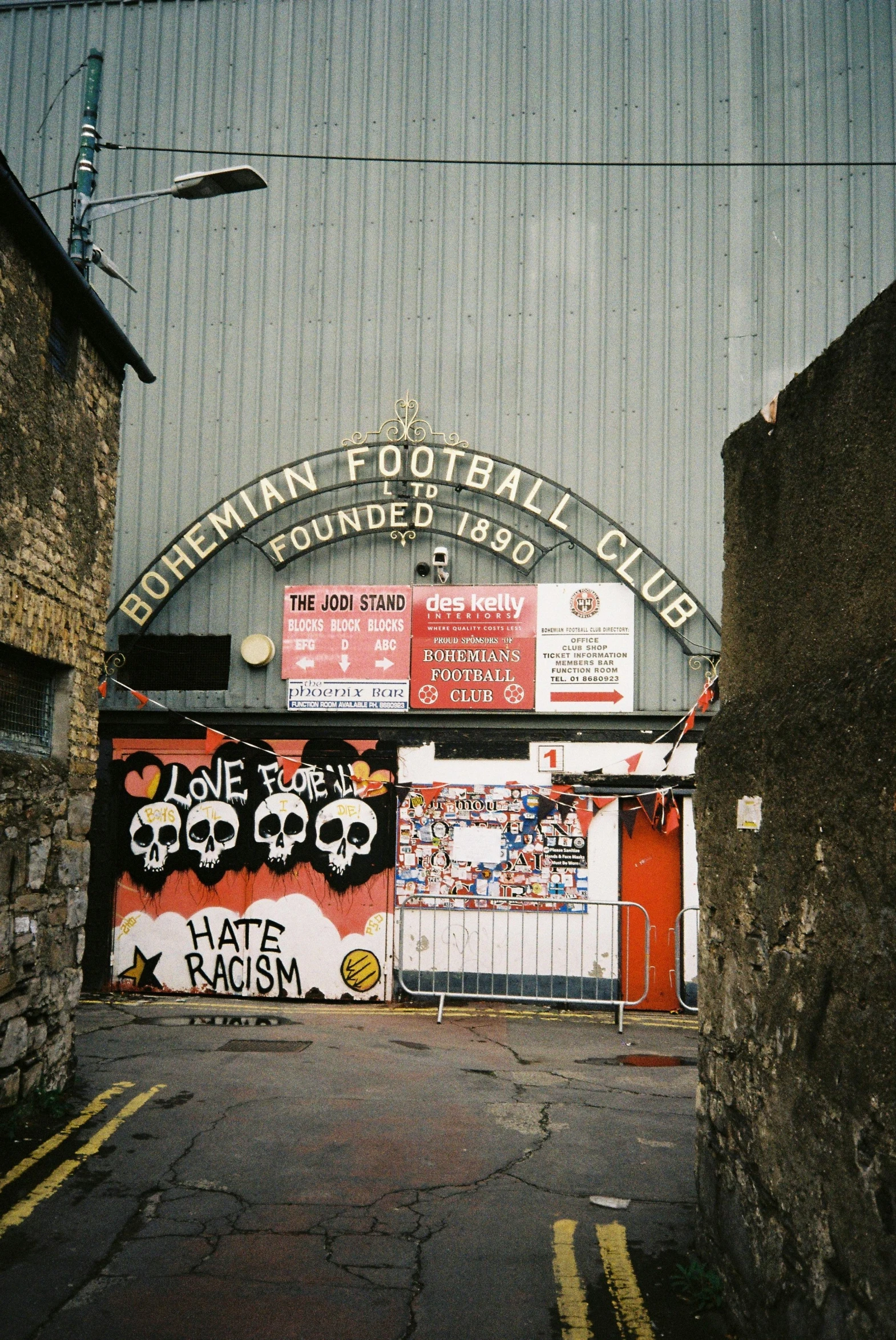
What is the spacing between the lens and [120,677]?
13.6 metres

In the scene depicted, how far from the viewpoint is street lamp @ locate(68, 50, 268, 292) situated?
27.3ft

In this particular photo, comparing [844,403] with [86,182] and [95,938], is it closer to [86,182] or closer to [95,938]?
[86,182]

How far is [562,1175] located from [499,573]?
804cm

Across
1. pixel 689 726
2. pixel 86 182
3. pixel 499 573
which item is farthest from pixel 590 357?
pixel 86 182

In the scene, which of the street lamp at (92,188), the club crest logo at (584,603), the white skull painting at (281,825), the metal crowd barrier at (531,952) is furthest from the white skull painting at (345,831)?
the street lamp at (92,188)

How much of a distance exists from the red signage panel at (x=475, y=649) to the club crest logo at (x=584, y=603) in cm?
48

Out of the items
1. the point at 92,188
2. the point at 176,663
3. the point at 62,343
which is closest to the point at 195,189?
the point at 92,188

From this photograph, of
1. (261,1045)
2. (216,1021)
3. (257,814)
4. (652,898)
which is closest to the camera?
(261,1045)

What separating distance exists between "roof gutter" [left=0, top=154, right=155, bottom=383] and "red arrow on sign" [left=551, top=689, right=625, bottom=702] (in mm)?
6280

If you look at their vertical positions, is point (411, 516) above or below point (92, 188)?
below

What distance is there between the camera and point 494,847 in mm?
12914

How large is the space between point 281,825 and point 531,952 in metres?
3.46

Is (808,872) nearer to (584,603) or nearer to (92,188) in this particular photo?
(92,188)

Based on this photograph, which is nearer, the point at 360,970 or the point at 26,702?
the point at 26,702
